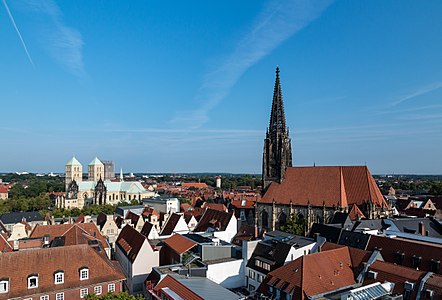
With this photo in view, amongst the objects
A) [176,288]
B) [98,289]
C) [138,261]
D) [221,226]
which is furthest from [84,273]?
[221,226]

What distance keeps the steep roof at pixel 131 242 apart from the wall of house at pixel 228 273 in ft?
31.2

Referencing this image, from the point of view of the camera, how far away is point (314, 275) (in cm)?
2984

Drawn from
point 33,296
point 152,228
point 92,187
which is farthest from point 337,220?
point 92,187

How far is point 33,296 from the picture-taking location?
93.8ft

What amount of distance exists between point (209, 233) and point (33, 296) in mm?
28560

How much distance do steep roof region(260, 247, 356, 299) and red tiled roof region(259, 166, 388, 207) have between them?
1079 inches

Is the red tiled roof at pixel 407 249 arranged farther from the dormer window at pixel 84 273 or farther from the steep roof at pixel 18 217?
the steep roof at pixel 18 217

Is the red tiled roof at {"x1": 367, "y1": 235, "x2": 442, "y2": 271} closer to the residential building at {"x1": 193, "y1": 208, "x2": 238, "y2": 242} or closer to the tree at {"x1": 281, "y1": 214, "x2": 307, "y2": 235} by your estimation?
the tree at {"x1": 281, "y1": 214, "x2": 307, "y2": 235}

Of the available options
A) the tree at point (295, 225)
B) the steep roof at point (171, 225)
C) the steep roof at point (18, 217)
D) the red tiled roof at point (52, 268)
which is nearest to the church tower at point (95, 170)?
the steep roof at point (18, 217)

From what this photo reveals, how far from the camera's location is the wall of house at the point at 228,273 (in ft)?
118

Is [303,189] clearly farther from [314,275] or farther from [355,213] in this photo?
[314,275]

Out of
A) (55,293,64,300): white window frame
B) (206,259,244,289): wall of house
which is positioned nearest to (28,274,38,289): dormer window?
(55,293,64,300): white window frame

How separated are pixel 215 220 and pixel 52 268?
1252 inches

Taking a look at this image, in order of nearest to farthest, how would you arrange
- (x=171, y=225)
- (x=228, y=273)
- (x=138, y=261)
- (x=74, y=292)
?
(x=74, y=292)
(x=228, y=273)
(x=138, y=261)
(x=171, y=225)
